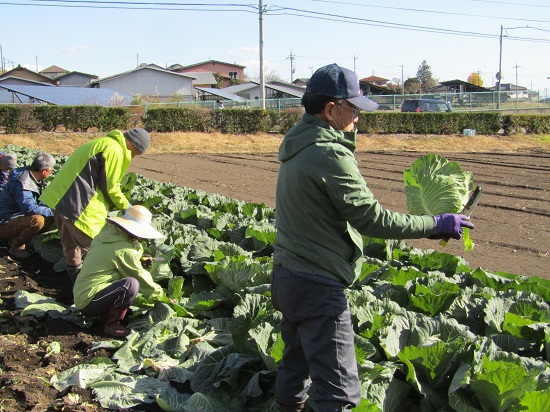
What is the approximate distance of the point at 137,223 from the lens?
16.8 ft

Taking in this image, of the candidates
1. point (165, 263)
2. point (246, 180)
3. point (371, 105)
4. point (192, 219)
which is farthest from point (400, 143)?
point (371, 105)

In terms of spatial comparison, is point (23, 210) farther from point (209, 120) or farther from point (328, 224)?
point (209, 120)

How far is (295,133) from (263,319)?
1.70 m

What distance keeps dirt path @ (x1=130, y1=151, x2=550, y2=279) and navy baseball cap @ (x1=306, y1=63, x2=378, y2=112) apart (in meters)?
5.86

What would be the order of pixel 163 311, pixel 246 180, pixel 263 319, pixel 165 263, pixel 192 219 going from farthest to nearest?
pixel 246 180
pixel 192 219
pixel 165 263
pixel 163 311
pixel 263 319

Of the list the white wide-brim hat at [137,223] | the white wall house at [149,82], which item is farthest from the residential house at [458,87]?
the white wide-brim hat at [137,223]

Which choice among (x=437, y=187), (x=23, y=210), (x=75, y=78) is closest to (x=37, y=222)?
(x=23, y=210)

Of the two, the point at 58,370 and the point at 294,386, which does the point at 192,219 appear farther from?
the point at 294,386

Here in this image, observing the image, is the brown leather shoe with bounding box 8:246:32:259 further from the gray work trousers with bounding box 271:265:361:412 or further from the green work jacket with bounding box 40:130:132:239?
the gray work trousers with bounding box 271:265:361:412

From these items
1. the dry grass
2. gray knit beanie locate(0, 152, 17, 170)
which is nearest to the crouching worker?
gray knit beanie locate(0, 152, 17, 170)

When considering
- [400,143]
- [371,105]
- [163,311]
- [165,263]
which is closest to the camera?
[371,105]

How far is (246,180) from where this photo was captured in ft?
56.6

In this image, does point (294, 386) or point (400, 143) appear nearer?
point (294, 386)

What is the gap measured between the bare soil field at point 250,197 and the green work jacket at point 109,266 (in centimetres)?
41
